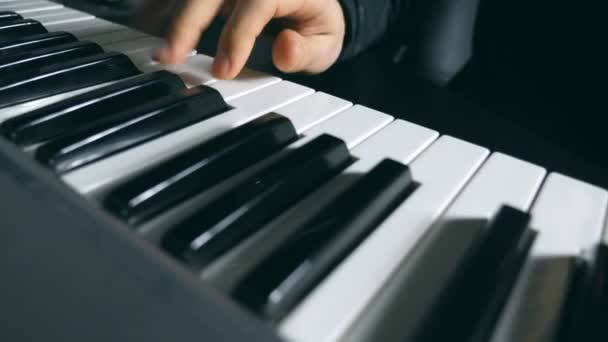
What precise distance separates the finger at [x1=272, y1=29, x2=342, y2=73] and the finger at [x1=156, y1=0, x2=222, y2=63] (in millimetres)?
99

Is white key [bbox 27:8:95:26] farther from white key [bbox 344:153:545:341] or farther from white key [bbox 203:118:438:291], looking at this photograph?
white key [bbox 344:153:545:341]

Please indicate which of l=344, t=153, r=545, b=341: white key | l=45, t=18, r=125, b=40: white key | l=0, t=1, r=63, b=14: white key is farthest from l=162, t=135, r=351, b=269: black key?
l=0, t=1, r=63, b=14: white key

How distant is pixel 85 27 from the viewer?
74 centimetres

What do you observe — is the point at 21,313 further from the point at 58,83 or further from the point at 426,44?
the point at 426,44

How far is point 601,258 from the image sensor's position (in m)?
0.35

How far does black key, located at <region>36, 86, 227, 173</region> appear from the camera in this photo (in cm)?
40

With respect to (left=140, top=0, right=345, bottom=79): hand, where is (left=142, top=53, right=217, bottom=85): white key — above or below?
below

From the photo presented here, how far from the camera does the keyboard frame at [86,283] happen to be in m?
0.26

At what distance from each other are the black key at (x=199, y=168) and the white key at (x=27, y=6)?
1.77ft

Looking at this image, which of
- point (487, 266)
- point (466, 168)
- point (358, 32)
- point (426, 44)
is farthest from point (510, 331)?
point (426, 44)

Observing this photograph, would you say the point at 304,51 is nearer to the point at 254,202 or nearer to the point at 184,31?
the point at 184,31

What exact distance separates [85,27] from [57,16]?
7 centimetres

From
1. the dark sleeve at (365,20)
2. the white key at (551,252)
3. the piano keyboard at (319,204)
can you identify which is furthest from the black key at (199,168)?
the dark sleeve at (365,20)

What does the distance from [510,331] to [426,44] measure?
2.86 ft
